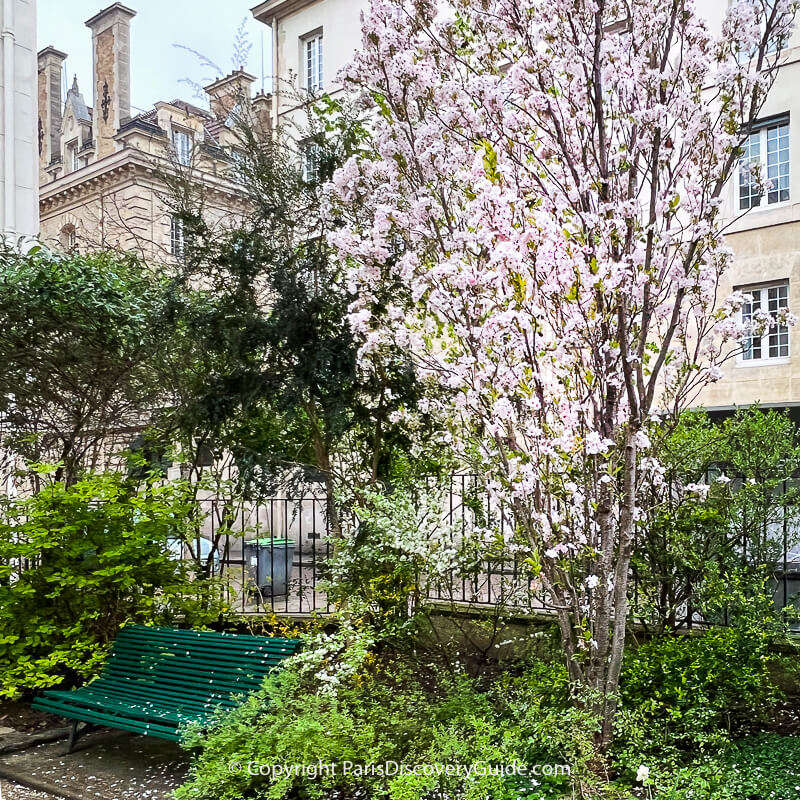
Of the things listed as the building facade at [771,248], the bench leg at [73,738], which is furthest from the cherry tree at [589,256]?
the building facade at [771,248]

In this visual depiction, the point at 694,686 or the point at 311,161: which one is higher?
the point at 311,161

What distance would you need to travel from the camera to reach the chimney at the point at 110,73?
25.4 meters

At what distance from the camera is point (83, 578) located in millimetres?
5891

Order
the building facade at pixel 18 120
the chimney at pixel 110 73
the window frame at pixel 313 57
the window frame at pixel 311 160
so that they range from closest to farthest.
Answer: the window frame at pixel 311 160, the building facade at pixel 18 120, the window frame at pixel 313 57, the chimney at pixel 110 73

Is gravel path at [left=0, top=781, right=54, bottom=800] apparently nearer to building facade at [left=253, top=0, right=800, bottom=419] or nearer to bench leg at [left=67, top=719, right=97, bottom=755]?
bench leg at [left=67, top=719, right=97, bottom=755]

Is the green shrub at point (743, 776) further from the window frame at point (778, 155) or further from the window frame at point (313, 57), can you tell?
the window frame at point (313, 57)

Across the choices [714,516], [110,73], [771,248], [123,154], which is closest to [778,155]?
[771,248]

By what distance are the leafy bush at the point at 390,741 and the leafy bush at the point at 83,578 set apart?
2.12m

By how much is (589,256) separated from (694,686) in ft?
8.47

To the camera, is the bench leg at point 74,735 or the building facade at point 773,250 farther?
the building facade at point 773,250

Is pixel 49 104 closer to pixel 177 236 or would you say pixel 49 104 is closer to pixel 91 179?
pixel 91 179

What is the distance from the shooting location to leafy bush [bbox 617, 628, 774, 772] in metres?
4.25

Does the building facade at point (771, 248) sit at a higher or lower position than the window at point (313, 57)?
lower


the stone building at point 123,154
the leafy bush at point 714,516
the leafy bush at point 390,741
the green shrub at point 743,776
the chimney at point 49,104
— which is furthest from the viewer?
the chimney at point 49,104
